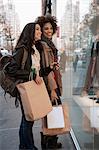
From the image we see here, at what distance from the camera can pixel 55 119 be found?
4504 millimetres

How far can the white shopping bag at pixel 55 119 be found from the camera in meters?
4.49

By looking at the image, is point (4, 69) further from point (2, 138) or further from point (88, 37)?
point (2, 138)

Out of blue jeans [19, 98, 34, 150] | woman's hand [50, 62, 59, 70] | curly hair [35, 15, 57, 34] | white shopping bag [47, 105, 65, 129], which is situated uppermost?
curly hair [35, 15, 57, 34]

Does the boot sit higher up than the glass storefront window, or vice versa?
the glass storefront window

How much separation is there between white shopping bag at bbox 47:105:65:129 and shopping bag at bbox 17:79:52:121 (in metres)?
0.23

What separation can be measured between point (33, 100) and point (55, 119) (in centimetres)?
52

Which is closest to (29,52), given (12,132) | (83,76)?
(83,76)

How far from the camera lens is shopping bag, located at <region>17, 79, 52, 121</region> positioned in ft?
13.4

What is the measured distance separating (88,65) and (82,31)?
0.81 m

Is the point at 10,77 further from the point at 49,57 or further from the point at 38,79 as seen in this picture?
the point at 49,57

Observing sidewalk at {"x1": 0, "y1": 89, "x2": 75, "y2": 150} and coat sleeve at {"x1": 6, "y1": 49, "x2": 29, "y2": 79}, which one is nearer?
coat sleeve at {"x1": 6, "y1": 49, "x2": 29, "y2": 79}

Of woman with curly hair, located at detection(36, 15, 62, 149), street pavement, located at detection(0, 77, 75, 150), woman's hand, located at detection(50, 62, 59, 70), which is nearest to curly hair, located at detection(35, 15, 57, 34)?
woman with curly hair, located at detection(36, 15, 62, 149)

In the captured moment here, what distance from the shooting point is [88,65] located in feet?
12.8

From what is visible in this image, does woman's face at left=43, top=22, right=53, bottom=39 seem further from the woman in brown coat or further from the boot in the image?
the boot
